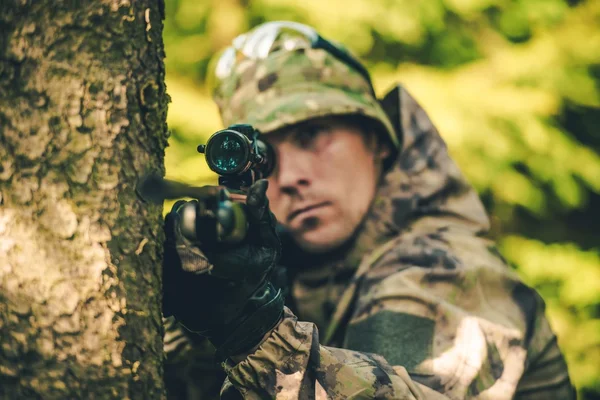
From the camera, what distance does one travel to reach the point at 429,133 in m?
3.33

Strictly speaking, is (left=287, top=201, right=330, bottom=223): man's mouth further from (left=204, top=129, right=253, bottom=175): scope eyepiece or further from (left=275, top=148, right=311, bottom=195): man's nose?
(left=204, top=129, right=253, bottom=175): scope eyepiece

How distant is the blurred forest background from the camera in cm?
566

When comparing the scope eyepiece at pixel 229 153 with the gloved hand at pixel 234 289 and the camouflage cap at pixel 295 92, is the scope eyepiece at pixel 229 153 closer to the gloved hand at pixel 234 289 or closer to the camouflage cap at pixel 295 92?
the gloved hand at pixel 234 289

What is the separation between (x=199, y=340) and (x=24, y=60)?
1892 millimetres

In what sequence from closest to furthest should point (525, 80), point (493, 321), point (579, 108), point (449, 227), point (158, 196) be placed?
point (158, 196) → point (493, 321) → point (449, 227) → point (525, 80) → point (579, 108)

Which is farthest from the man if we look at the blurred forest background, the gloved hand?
the blurred forest background

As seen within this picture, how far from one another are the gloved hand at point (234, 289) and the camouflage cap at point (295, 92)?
58.6 inches

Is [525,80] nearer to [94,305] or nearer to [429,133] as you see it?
[429,133]

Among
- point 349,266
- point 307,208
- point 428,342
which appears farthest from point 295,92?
point 428,342

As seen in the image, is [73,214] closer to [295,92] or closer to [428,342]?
[428,342]

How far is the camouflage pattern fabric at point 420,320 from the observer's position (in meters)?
1.71

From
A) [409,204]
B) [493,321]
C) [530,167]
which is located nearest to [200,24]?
[530,167]

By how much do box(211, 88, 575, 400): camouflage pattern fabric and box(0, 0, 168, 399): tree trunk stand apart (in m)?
0.32

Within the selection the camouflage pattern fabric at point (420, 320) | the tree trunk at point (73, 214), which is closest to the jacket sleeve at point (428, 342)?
the camouflage pattern fabric at point (420, 320)
